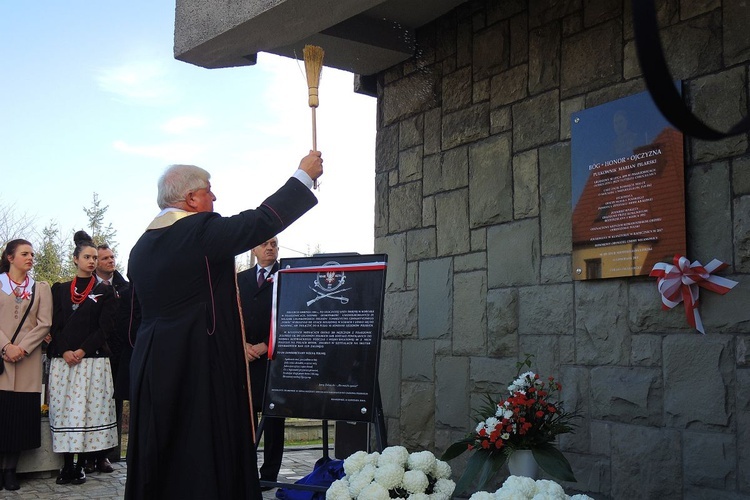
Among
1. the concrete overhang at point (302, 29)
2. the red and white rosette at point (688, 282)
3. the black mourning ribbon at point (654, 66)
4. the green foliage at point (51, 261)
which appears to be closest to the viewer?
the black mourning ribbon at point (654, 66)

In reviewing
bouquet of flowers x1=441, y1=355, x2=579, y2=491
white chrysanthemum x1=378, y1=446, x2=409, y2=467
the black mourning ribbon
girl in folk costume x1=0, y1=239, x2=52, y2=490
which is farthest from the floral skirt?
the black mourning ribbon

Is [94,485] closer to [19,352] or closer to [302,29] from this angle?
[19,352]

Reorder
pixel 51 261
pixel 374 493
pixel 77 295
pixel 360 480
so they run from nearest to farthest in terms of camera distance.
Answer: pixel 374 493 → pixel 360 480 → pixel 77 295 → pixel 51 261

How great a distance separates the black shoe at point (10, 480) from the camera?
5969mm

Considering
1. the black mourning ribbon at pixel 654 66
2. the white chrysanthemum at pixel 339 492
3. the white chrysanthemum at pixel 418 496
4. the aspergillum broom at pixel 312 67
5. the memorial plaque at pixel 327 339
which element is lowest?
the white chrysanthemum at pixel 339 492

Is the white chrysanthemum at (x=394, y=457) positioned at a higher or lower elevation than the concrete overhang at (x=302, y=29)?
lower

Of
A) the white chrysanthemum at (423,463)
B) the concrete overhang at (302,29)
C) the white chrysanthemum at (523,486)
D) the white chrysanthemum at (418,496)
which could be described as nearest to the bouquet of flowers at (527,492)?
the white chrysanthemum at (523,486)

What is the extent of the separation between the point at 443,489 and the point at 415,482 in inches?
4.7

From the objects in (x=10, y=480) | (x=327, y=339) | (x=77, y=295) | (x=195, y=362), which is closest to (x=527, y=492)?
(x=195, y=362)

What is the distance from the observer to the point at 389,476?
9.60 feet

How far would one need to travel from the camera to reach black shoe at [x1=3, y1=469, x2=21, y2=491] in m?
5.97

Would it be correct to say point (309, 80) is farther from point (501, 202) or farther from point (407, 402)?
point (407, 402)

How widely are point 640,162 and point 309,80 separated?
170 centimetres

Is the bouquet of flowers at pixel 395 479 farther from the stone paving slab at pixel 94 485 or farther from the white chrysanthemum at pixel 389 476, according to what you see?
the stone paving slab at pixel 94 485
